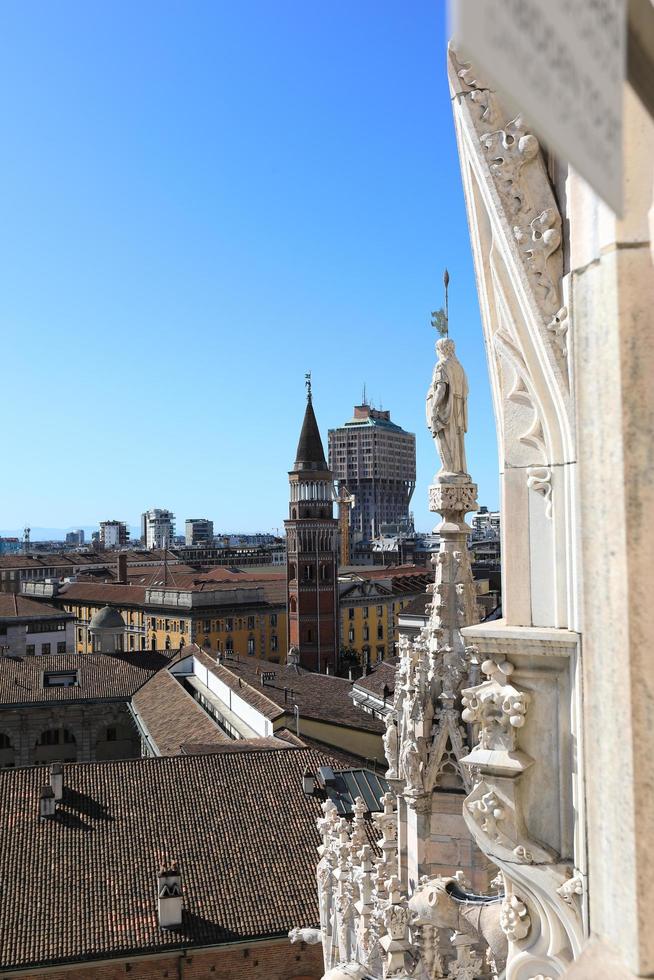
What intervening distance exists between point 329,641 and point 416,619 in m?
20.4

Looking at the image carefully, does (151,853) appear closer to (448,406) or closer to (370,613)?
(448,406)

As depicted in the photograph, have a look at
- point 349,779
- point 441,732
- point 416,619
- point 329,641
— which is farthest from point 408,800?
point 329,641

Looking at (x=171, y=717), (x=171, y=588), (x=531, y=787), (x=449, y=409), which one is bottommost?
(x=171, y=717)

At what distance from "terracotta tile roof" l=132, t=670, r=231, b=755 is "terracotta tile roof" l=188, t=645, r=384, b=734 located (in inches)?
65.8

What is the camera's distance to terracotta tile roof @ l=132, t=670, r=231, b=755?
32562mm

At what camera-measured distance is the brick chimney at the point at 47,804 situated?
21.5 m

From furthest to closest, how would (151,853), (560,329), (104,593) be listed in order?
(104,593), (151,853), (560,329)

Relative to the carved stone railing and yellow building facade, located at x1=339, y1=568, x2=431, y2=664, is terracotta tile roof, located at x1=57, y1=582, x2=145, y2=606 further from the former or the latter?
the carved stone railing

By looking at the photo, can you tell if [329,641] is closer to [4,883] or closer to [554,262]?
[4,883]

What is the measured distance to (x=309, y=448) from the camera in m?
78.8

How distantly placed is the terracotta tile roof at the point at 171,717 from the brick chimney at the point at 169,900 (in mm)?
11235

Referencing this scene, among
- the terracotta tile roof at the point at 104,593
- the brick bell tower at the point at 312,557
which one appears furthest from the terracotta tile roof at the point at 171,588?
the brick bell tower at the point at 312,557

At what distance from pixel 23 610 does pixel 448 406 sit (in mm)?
68180

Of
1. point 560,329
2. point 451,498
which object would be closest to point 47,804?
point 451,498
